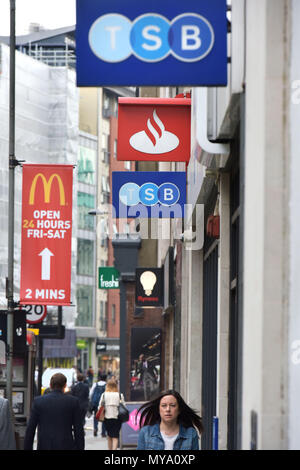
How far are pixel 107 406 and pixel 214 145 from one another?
49.6 ft

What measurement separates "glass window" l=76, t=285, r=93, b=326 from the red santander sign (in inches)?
3126

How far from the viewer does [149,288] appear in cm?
2928

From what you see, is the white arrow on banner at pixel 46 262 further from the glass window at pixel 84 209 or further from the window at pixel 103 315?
the window at pixel 103 315

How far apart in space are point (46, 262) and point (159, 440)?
9297mm

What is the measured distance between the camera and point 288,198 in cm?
649

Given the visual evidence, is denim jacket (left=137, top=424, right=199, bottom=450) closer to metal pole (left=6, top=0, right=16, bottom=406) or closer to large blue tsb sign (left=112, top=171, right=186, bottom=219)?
metal pole (left=6, top=0, right=16, bottom=406)

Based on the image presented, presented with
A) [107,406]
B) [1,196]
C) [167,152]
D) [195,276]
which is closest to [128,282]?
[107,406]

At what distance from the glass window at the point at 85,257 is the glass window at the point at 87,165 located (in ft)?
16.3

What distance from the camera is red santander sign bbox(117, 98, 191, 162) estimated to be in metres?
14.1

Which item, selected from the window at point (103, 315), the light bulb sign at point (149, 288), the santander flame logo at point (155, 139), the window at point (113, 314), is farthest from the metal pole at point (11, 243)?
the window at point (113, 314)

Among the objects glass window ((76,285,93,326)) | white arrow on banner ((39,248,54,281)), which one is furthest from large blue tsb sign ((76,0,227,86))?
glass window ((76,285,93,326))

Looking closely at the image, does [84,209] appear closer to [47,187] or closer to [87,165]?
[87,165]

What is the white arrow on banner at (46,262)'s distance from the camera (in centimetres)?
1769
